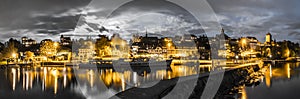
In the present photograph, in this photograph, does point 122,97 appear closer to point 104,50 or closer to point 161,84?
point 161,84

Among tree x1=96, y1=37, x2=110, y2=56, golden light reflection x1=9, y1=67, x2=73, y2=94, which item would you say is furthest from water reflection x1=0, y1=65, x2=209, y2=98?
tree x1=96, y1=37, x2=110, y2=56

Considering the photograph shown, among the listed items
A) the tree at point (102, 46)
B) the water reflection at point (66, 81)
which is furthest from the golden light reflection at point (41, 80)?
the tree at point (102, 46)

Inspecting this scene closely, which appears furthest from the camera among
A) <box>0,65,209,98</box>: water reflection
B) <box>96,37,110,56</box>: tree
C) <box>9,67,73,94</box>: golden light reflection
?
<box>96,37,110,56</box>: tree

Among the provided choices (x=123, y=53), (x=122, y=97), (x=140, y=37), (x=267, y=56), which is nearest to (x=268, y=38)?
(x=267, y=56)

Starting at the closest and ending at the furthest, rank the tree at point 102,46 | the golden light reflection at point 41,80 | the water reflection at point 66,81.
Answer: the water reflection at point 66,81 < the golden light reflection at point 41,80 < the tree at point 102,46

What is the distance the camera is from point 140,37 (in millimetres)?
106875

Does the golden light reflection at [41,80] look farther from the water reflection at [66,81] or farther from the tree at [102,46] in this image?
the tree at [102,46]

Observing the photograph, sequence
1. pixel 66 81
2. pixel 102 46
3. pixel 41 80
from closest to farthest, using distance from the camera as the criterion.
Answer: pixel 66 81, pixel 41 80, pixel 102 46

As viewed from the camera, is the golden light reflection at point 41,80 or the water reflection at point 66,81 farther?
the golden light reflection at point 41,80

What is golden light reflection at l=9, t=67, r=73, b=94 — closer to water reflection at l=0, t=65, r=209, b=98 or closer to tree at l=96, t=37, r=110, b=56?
water reflection at l=0, t=65, r=209, b=98

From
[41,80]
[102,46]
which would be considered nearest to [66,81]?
[41,80]

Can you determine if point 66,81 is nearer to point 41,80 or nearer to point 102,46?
point 41,80

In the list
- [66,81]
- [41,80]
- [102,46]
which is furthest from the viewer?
[102,46]

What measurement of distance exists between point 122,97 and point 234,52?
2774 inches
